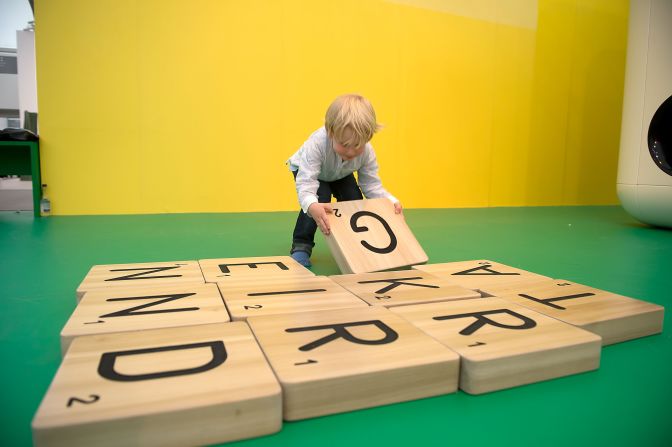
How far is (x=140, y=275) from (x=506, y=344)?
945 mm

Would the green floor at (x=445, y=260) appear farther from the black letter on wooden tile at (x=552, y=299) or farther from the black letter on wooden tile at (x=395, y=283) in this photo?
the black letter on wooden tile at (x=395, y=283)

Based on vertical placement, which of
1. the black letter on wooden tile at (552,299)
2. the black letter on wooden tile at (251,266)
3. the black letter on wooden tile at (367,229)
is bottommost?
the black letter on wooden tile at (251,266)

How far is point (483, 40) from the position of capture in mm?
3809

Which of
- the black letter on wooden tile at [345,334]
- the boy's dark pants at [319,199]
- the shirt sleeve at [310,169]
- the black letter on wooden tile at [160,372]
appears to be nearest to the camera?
the black letter on wooden tile at [160,372]

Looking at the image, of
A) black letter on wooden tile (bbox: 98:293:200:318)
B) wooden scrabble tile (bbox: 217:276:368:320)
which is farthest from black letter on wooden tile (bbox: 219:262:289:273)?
black letter on wooden tile (bbox: 98:293:200:318)

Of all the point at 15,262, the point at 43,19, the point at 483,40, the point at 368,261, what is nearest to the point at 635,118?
the point at 483,40

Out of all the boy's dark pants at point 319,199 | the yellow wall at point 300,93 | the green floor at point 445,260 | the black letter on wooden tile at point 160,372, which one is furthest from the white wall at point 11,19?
the black letter on wooden tile at point 160,372

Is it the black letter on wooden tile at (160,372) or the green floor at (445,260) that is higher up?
the black letter on wooden tile at (160,372)

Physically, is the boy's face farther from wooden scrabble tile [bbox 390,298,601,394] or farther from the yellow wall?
the yellow wall

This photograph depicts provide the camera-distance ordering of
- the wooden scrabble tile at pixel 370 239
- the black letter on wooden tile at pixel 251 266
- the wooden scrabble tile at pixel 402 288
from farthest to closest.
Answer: the wooden scrabble tile at pixel 370 239
the black letter on wooden tile at pixel 251 266
the wooden scrabble tile at pixel 402 288

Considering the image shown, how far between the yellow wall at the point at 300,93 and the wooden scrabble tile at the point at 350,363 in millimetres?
2419

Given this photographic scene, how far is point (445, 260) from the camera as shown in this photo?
1.82 metres

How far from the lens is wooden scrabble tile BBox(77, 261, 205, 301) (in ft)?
3.84

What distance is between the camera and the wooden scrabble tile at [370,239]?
1480mm
